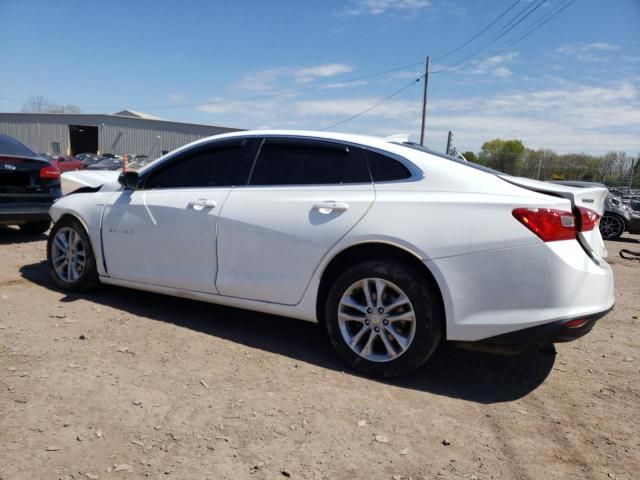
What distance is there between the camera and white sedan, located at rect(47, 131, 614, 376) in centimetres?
280

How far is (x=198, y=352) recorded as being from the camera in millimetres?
3475

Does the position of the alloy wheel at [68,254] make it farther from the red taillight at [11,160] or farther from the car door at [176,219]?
the red taillight at [11,160]

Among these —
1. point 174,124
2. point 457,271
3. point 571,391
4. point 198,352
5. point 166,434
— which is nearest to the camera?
point 166,434

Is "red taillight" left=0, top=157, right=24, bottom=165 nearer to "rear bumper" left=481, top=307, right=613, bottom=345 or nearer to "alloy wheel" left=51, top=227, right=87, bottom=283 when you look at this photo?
"alloy wheel" left=51, top=227, right=87, bottom=283

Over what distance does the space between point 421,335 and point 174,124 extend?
184 feet

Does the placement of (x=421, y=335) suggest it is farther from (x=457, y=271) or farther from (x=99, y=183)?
(x=99, y=183)

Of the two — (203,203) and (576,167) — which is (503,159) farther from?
(203,203)

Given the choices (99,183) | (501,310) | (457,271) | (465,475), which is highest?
(99,183)

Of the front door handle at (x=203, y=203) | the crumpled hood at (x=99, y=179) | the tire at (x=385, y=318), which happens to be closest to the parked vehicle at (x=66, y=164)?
the crumpled hood at (x=99, y=179)

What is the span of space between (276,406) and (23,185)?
219 inches

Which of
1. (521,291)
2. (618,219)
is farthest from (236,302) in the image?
(618,219)

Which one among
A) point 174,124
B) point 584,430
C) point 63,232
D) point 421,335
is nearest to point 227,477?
point 421,335

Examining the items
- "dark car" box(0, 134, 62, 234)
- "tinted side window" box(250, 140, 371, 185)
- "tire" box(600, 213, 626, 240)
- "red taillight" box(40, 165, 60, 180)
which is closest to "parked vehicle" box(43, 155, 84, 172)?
"dark car" box(0, 134, 62, 234)

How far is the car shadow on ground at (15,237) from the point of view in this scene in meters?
7.06
